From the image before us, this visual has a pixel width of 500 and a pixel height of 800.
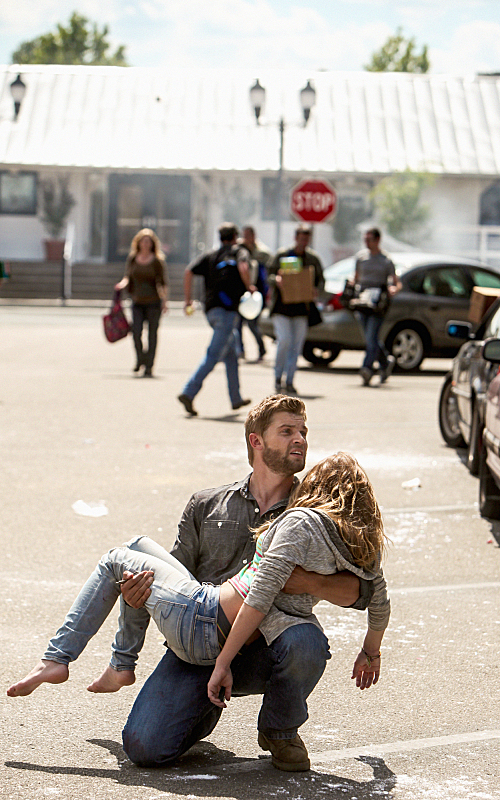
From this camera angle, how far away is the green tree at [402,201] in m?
37.8

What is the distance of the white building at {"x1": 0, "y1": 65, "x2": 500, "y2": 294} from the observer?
3931cm

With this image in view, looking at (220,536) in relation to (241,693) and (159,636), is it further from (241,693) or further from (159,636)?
(159,636)

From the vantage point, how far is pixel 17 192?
133ft

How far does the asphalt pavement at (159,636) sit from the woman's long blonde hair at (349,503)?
701mm

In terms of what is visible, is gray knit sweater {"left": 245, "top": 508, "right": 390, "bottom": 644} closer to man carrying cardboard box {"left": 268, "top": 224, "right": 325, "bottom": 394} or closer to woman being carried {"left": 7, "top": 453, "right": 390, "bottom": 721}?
woman being carried {"left": 7, "top": 453, "right": 390, "bottom": 721}

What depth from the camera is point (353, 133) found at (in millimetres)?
40781

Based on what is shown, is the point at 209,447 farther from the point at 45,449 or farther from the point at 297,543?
the point at 297,543

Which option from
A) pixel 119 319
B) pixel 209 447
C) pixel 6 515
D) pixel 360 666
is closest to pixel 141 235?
pixel 119 319

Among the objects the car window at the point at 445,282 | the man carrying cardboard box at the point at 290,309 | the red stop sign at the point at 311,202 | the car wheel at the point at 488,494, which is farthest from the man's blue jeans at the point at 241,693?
the red stop sign at the point at 311,202

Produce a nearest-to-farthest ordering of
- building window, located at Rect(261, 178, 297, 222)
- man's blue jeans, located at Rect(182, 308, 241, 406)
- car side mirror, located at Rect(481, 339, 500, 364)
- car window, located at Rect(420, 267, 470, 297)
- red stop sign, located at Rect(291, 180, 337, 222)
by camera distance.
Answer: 1. car side mirror, located at Rect(481, 339, 500, 364)
2. man's blue jeans, located at Rect(182, 308, 241, 406)
3. car window, located at Rect(420, 267, 470, 297)
4. red stop sign, located at Rect(291, 180, 337, 222)
5. building window, located at Rect(261, 178, 297, 222)

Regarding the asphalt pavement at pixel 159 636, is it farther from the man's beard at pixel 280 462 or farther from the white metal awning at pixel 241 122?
the white metal awning at pixel 241 122

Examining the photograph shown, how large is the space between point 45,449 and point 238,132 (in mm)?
31610

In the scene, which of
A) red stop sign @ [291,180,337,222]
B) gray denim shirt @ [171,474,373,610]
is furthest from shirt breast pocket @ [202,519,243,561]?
red stop sign @ [291,180,337,222]

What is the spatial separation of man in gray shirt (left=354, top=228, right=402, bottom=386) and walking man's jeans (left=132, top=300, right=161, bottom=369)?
2.68 meters
